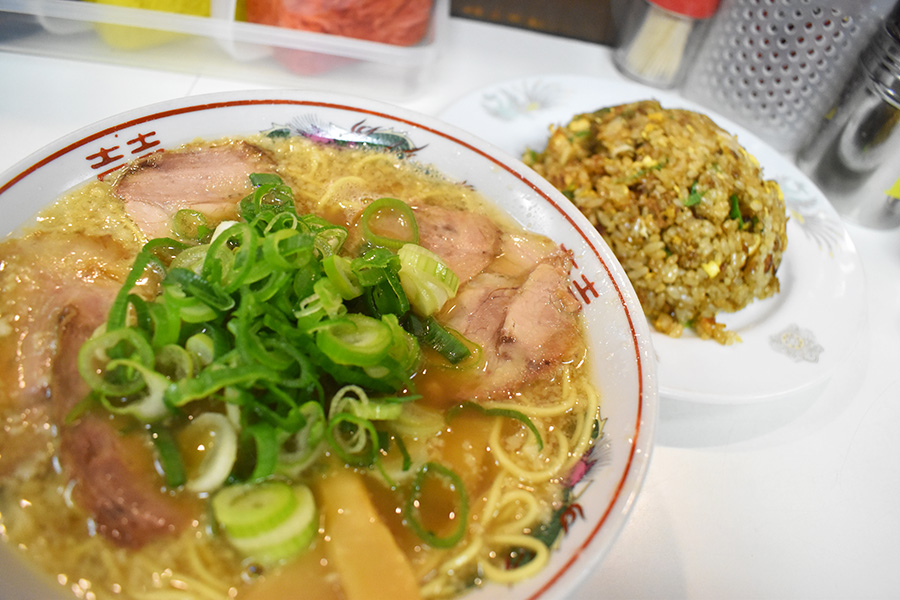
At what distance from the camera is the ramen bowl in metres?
1.15

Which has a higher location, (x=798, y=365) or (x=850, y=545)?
(x=798, y=365)

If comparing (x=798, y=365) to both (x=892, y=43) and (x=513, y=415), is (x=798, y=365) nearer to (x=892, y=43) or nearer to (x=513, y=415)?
(x=513, y=415)

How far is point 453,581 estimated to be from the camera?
118 centimetres

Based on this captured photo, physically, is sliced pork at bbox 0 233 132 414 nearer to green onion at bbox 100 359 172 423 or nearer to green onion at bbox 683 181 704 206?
green onion at bbox 100 359 172 423

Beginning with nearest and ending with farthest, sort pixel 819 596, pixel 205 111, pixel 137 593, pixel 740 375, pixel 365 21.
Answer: pixel 137 593 → pixel 819 596 → pixel 205 111 → pixel 740 375 → pixel 365 21

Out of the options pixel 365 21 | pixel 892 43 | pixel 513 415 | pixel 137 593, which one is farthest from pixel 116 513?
pixel 892 43

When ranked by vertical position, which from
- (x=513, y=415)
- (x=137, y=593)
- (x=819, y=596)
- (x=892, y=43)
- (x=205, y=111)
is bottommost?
(x=819, y=596)

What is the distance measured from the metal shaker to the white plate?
32 cm

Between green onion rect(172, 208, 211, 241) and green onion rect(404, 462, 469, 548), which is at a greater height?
green onion rect(172, 208, 211, 241)

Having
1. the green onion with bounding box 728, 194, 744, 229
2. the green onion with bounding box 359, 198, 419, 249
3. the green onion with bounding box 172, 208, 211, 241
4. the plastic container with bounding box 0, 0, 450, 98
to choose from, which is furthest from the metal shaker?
the green onion with bounding box 172, 208, 211, 241

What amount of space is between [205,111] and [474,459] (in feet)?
4.53

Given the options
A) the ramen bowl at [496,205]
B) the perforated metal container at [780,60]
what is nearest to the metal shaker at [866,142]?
the perforated metal container at [780,60]

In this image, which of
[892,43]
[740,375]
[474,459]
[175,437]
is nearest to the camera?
[175,437]

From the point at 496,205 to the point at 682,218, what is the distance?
2.70 feet
